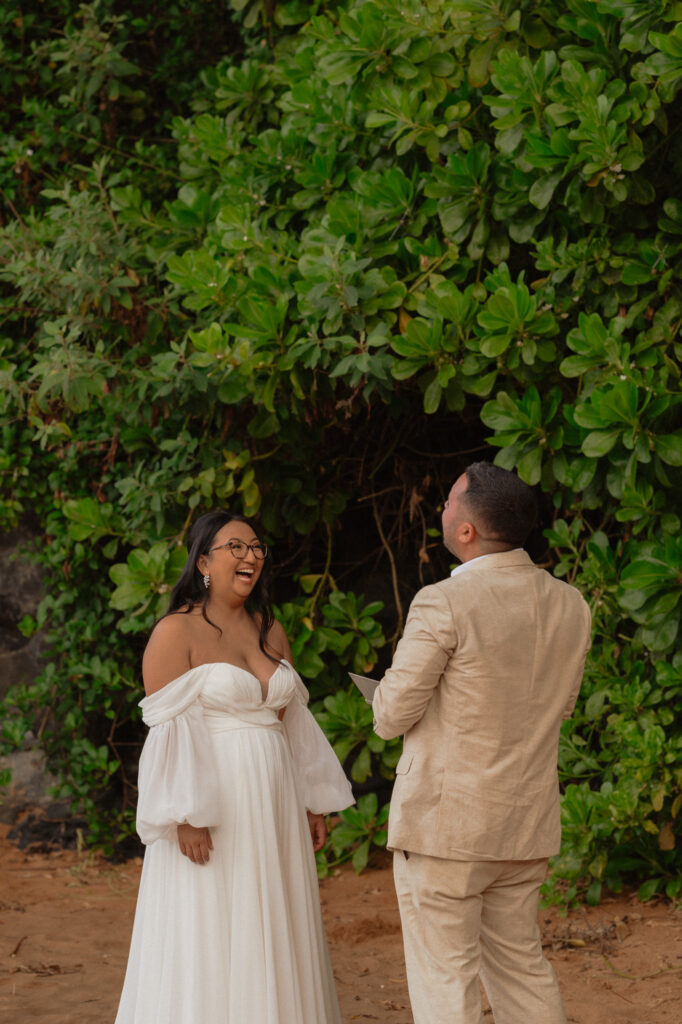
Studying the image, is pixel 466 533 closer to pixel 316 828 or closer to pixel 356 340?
pixel 316 828

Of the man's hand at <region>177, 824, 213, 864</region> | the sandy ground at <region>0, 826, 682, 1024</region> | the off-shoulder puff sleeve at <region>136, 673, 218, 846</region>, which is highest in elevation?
the off-shoulder puff sleeve at <region>136, 673, 218, 846</region>

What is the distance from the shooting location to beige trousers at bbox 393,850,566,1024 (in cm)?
275

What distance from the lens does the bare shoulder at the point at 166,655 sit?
3.13m

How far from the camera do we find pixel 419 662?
271 centimetres

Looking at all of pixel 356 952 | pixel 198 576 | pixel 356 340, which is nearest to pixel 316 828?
pixel 198 576

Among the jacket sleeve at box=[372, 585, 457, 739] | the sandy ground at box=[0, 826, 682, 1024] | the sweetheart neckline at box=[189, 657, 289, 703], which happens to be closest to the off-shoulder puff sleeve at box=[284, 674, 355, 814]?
the sweetheart neckline at box=[189, 657, 289, 703]

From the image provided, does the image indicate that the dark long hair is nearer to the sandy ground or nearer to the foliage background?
the foliage background

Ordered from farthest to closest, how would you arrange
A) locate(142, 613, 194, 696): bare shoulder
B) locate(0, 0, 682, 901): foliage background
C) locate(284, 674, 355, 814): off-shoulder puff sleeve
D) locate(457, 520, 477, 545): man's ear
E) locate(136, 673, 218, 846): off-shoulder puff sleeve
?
1. locate(0, 0, 682, 901): foliage background
2. locate(284, 674, 355, 814): off-shoulder puff sleeve
3. locate(142, 613, 194, 696): bare shoulder
4. locate(136, 673, 218, 846): off-shoulder puff sleeve
5. locate(457, 520, 477, 545): man's ear

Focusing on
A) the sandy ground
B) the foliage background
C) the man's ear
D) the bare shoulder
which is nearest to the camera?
the man's ear

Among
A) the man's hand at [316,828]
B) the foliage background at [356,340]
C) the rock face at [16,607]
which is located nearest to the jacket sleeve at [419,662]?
the man's hand at [316,828]

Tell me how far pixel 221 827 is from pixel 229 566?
2.53 ft

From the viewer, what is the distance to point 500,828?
9.04ft

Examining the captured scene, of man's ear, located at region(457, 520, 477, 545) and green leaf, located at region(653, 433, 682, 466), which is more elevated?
green leaf, located at region(653, 433, 682, 466)

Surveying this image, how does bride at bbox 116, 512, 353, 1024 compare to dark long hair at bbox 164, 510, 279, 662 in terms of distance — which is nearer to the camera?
bride at bbox 116, 512, 353, 1024
